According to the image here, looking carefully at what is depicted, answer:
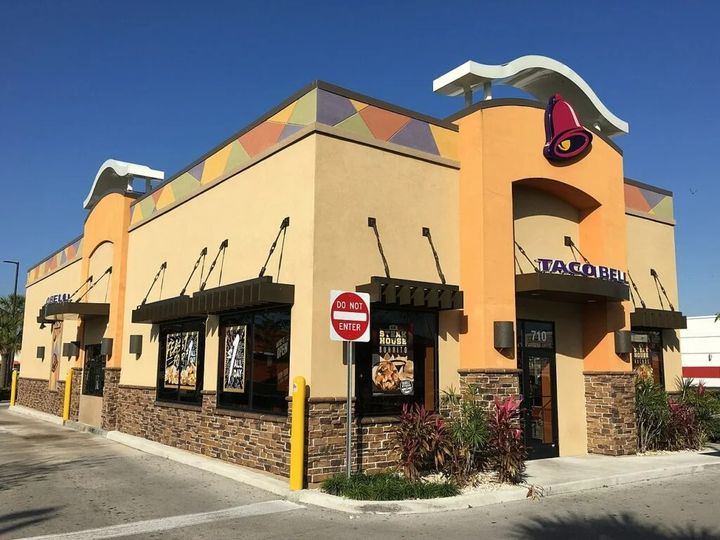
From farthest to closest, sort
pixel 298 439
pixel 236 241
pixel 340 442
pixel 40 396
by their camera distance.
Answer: pixel 40 396
pixel 236 241
pixel 340 442
pixel 298 439

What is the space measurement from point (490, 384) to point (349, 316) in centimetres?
375

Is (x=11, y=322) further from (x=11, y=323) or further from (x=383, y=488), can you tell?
(x=383, y=488)

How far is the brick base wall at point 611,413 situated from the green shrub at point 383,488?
230 inches

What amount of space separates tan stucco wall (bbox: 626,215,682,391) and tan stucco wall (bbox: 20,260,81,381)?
18.6m

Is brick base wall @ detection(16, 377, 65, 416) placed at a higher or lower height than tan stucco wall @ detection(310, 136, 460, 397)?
lower

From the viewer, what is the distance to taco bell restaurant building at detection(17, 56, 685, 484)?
1106 centimetres

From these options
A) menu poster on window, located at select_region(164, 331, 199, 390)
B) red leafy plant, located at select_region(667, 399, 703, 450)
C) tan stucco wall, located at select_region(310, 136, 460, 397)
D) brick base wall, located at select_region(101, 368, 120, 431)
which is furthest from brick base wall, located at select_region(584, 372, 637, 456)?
brick base wall, located at select_region(101, 368, 120, 431)

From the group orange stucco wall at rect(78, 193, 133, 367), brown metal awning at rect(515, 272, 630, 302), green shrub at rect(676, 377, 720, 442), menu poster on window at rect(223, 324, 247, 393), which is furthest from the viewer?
orange stucco wall at rect(78, 193, 133, 367)

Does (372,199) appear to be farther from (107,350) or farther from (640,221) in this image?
(107,350)

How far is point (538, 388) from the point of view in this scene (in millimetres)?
13828

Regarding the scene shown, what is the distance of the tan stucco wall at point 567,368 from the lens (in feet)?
45.7

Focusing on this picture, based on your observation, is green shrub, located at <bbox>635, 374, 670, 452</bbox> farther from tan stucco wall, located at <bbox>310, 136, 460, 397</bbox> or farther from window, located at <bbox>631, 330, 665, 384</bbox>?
tan stucco wall, located at <bbox>310, 136, 460, 397</bbox>

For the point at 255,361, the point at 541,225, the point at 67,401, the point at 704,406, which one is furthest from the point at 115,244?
the point at 704,406

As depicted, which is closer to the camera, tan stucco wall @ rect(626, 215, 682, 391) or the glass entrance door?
the glass entrance door
